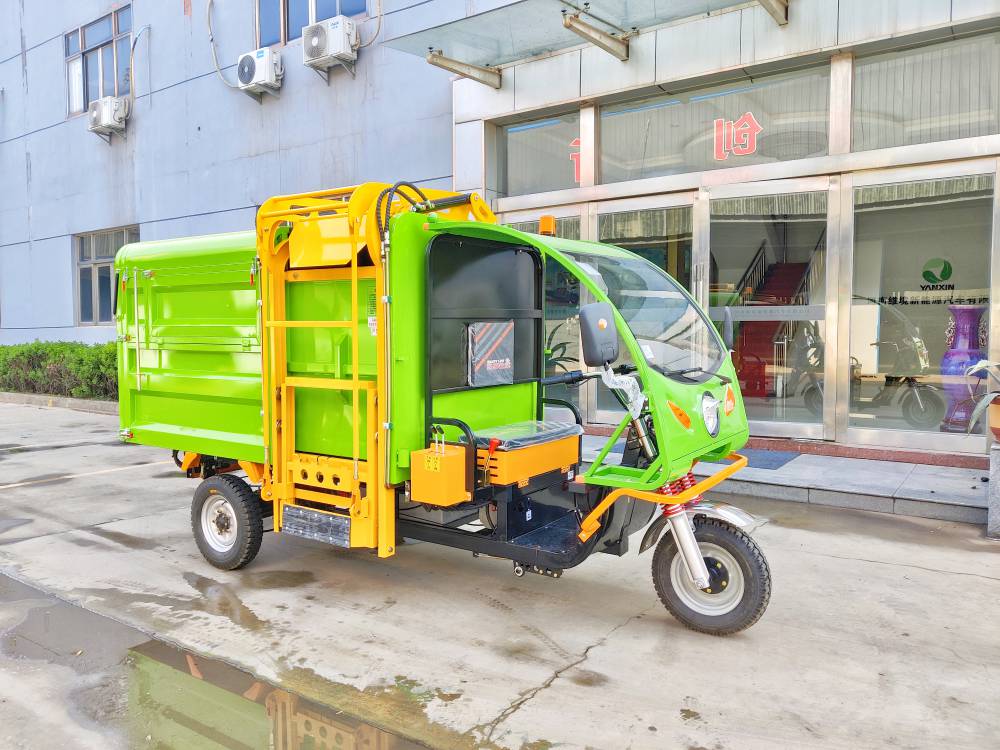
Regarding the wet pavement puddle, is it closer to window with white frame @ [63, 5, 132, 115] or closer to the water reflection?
the water reflection

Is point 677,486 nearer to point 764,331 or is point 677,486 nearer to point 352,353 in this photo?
point 352,353

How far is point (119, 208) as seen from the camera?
55.3ft

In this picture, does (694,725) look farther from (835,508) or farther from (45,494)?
(45,494)

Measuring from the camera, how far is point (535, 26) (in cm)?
941

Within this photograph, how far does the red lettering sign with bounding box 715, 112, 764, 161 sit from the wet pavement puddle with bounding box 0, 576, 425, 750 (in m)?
8.06

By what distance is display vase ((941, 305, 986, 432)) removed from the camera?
819 centimetres

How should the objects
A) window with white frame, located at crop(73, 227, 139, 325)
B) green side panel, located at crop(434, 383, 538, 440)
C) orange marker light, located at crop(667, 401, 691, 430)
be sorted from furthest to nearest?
1. window with white frame, located at crop(73, 227, 139, 325)
2. green side panel, located at crop(434, 383, 538, 440)
3. orange marker light, located at crop(667, 401, 691, 430)

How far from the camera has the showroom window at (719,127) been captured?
8.98m

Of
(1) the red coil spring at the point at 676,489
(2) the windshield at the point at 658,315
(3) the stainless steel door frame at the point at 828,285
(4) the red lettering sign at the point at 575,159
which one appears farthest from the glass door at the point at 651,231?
(1) the red coil spring at the point at 676,489

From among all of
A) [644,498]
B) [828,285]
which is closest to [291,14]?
[828,285]

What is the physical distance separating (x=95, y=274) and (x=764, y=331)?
1493 cm

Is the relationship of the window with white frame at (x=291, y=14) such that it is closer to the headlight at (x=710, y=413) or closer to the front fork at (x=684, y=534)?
the headlight at (x=710, y=413)

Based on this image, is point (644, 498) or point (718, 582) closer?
point (644, 498)

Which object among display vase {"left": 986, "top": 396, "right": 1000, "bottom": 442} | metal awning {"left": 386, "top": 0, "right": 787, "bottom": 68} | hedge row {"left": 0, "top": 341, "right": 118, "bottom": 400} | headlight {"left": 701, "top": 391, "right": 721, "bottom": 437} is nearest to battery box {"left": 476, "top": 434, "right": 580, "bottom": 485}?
headlight {"left": 701, "top": 391, "right": 721, "bottom": 437}
